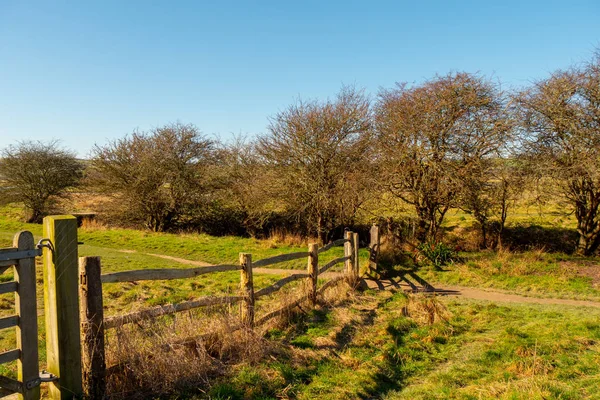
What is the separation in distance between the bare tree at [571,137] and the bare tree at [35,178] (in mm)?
26875

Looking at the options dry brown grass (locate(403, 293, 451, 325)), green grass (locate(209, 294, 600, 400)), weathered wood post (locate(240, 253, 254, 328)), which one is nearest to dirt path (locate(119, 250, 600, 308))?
green grass (locate(209, 294, 600, 400))

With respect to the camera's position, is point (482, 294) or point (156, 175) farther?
point (156, 175)

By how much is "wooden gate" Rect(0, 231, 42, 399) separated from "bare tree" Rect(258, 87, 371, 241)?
13309 mm

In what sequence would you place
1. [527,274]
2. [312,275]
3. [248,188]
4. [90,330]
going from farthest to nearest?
[248,188] → [527,274] → [312,275] → [90,330]

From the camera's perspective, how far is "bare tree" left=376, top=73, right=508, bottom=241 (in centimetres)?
1405

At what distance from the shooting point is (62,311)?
4.17 m

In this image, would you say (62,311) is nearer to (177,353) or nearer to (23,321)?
(23,321)

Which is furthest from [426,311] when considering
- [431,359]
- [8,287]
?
[8,287]

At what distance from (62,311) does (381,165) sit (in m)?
12.8

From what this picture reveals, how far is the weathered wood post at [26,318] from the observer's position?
3891mm

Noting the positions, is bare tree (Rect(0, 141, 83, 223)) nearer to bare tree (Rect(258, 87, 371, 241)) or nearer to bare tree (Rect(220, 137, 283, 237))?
bare tree (Rect(220, 137, 283, 237))

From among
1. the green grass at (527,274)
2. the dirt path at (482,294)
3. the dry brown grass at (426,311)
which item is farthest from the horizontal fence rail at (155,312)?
the green grass at (527,274)

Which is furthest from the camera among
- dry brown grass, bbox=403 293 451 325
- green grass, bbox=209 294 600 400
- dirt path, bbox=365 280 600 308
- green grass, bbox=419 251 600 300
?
green grass, bbox=419 251 600 300

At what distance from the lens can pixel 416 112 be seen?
1442 centimetres
